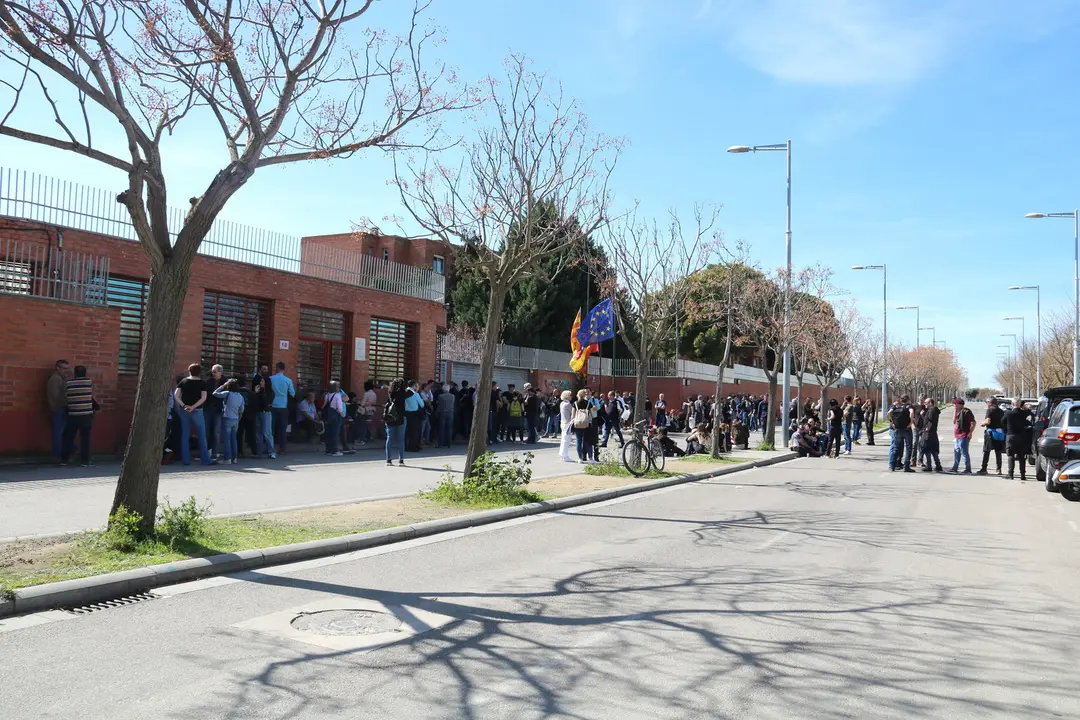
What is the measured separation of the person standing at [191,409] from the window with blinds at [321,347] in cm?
563

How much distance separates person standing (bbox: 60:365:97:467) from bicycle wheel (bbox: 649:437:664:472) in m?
9.98

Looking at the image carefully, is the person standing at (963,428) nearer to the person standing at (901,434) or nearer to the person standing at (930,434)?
the person standing at (930,434)

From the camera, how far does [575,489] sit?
13.6 meters

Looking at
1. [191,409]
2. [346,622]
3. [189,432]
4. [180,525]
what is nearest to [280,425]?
[189,432]

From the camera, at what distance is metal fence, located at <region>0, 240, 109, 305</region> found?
44.5 ft

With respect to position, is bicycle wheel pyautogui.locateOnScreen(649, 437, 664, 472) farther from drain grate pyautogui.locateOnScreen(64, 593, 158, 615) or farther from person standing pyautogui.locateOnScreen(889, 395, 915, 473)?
drain grate pyautogui.locateOnScreen(64, 593, 158, 615)

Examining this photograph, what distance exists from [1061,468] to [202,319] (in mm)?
16694

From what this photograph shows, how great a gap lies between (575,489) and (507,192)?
16.3 feet

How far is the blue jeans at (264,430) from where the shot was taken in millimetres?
16438

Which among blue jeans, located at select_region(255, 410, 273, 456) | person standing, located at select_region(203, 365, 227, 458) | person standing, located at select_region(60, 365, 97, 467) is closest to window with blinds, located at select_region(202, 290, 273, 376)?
blue jeans, located at select_region(255, 410, 273, 456)

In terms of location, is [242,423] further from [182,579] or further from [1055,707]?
[1055,707]

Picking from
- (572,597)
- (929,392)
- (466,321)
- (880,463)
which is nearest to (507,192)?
(572,597)

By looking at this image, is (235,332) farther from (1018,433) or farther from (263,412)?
(1018,433)

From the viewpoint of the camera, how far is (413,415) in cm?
1845
